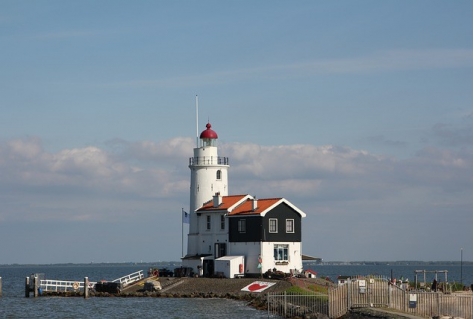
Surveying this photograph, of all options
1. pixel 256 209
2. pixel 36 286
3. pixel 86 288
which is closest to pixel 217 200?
pixel 256 209

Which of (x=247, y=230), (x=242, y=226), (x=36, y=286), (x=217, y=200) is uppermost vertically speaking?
(x=217, y=200)

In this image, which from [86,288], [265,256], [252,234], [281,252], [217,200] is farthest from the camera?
[217,200]

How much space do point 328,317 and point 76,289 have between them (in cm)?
3020

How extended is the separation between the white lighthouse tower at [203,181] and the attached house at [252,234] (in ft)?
3.33

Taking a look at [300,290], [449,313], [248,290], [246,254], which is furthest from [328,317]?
[246,254]

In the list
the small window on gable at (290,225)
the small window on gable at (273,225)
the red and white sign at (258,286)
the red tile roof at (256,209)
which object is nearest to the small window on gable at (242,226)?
the red tile roof at (256,209)

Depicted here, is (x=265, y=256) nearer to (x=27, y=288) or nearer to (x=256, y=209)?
(x=256, y=209)

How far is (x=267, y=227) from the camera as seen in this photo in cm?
6850

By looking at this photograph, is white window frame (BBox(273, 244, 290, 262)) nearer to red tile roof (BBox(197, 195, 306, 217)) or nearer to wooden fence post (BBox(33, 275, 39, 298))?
red tile roof (BBox(197, 195, 306, 217))

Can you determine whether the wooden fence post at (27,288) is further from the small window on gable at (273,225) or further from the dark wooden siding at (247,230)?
the small window on gable at (273,225)

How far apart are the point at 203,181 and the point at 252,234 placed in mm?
7493

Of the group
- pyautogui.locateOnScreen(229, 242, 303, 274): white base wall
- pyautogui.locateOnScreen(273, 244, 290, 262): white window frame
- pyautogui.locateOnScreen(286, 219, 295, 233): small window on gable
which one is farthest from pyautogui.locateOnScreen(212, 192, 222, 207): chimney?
pyautogui.locateOnScreen(273, 244, 290, 262): white window frame

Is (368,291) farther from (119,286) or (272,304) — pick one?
(119,286)

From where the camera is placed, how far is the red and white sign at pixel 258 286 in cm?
6334
